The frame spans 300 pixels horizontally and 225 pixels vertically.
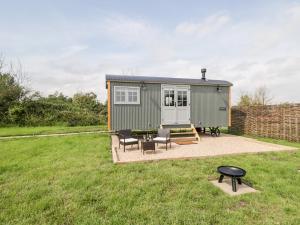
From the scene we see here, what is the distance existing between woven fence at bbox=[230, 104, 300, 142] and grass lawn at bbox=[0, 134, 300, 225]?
447cm

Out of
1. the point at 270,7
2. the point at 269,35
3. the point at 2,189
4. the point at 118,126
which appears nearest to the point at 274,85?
the point at 269,35

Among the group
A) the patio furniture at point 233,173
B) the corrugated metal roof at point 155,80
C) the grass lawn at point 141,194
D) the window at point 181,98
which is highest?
the corrugated metal roof at point 155,80

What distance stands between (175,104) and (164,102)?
62cm

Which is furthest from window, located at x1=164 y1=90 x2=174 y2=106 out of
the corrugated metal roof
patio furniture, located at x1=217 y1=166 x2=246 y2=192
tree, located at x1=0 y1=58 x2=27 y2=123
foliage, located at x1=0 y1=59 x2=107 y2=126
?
tree, located at x1=0 y1=58 x2=27 y2=123

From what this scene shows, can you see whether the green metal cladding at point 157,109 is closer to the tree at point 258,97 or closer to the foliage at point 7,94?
the tree at point 258,97

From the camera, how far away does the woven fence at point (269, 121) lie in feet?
27.3

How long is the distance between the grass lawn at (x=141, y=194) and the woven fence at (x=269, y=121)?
14.7ft

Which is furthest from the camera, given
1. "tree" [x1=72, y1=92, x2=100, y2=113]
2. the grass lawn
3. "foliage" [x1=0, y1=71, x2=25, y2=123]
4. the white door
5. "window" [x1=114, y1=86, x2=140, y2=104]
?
"tree" [x1=72, y1=92, x2=100, y2=113]

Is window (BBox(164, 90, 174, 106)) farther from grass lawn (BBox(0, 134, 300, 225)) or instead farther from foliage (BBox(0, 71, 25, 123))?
foliage (BBox(0, 71, 25, 123))

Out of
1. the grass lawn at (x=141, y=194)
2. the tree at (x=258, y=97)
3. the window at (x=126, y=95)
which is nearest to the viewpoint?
the grass lawn at (x=141, y=194)

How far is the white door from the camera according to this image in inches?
349

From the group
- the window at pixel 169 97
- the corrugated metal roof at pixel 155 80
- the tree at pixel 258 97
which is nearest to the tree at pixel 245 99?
the tree at pixel 258 97

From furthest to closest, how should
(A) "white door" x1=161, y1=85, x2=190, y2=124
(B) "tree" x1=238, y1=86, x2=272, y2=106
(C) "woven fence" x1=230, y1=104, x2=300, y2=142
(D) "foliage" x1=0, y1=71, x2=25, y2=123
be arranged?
(B) "tree" x1=238, y1=86, x2=272, y2=106 → (D) "foliage" x1=0, y1=71, x2=25, y2=123 → (A) "white door" x1=161, y1=85, x2=190, y2=124 → (C) "woven fence" x1=230, y1=104, x2=300, y2=142

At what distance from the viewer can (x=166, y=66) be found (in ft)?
69.1
